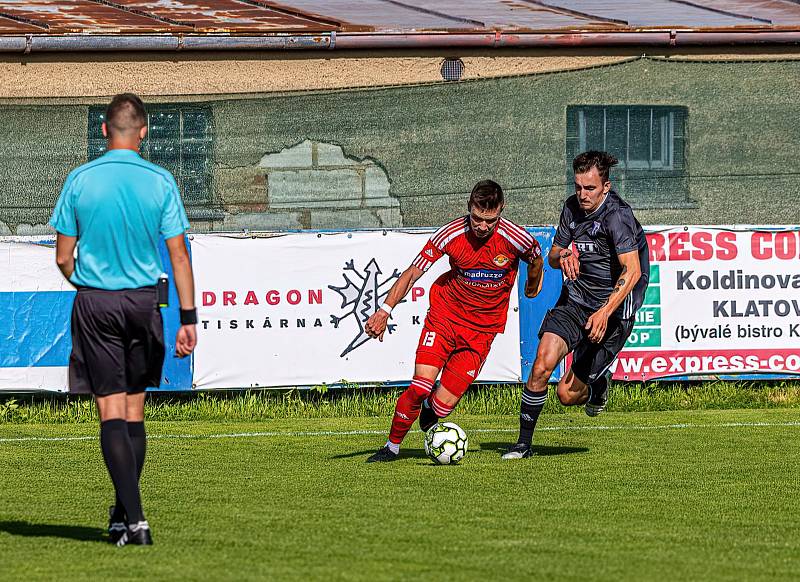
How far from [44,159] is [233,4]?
3.64 meters

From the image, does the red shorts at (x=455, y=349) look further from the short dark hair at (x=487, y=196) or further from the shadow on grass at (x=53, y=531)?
the shadow on grass at (x=53, y=531)

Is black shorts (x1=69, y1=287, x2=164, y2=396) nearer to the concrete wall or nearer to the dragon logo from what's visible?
the dragon logo

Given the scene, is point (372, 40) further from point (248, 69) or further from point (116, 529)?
point (116, 529)

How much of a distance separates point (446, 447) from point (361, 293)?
161 inches

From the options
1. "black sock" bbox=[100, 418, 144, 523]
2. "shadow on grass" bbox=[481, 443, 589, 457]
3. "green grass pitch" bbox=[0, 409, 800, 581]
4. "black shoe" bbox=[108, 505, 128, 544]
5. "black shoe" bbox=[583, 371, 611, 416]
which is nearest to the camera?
"green grass pitch" bbox=[0, 409, 800, 581]

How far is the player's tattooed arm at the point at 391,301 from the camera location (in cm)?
882

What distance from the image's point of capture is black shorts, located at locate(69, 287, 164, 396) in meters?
5.91

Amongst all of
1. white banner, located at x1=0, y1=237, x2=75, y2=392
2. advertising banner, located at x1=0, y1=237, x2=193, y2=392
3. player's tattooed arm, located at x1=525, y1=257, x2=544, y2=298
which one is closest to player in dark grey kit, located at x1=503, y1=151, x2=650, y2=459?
player's tattooed arm, located at x1=525, y1=257, x2=544, y2=298

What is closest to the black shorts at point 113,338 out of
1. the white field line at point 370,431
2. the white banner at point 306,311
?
the white field line at point 370,431

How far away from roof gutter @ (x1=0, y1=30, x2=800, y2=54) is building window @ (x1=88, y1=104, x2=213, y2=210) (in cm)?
82

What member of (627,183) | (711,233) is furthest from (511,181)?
(711,233)

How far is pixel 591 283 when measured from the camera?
958 cm

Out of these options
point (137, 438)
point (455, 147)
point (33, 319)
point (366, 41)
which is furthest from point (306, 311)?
point (137, 438)

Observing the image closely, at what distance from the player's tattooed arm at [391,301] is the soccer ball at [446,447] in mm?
808
